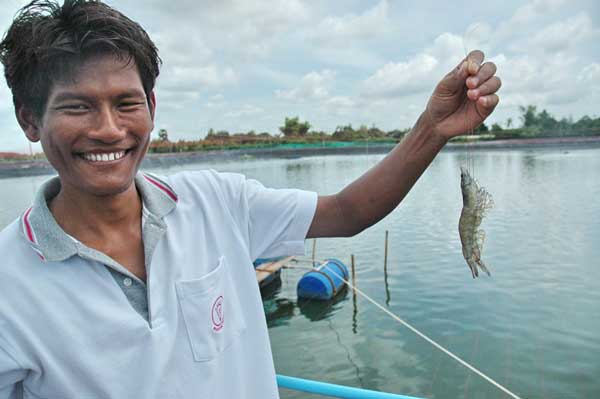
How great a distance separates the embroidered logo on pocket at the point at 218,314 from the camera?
1.59 metres

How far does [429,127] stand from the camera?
174 centimetres

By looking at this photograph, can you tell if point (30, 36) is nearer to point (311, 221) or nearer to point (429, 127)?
point (311, 221)

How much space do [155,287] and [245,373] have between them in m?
0.48

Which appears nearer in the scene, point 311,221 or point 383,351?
point 311,221

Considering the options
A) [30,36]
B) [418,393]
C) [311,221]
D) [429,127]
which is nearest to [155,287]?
[311,221]

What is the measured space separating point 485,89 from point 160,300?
1.32m

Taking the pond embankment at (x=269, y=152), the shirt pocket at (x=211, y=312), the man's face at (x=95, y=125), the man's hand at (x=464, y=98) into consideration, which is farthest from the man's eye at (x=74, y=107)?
the pond embankment at (x=269, y=152)

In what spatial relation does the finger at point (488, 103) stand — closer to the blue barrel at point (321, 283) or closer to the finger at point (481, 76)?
the finger at point (481, 76)

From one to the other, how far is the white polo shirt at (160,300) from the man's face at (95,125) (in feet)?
0.63

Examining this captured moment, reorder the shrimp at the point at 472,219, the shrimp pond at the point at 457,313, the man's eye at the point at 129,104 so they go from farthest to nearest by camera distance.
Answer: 1. the shrimp pond at the point at 457,313
2. the shrimp at the point at 472,219
3. the man's eye at the point at 129,104

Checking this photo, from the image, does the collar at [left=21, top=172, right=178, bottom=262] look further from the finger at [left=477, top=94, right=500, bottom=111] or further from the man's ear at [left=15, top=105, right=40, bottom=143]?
the finger at [left=477, top=94, right=500, bottom=111]

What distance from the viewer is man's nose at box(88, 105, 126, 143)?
1428 mm

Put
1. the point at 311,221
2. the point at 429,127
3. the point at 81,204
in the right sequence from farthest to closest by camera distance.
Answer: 1. the point at 311,221
2. the point at 429,127
3. the point at 81,204

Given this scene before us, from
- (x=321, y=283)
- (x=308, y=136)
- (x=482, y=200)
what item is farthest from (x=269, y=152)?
(x=482, y=200)
